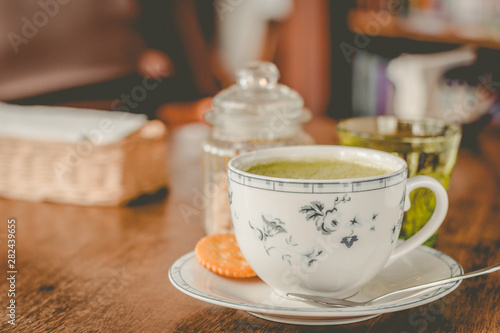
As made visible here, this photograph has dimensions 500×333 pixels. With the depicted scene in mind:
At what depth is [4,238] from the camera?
711 millimetres

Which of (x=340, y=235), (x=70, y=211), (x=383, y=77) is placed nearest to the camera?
(x=340, y=235)

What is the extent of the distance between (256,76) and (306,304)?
0.35 metres

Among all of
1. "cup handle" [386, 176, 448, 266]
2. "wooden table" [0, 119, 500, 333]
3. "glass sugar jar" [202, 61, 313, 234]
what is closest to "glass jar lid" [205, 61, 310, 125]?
"glass sugar jar" [202, 61, 313, 234]

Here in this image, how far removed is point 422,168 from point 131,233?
0.36 meters

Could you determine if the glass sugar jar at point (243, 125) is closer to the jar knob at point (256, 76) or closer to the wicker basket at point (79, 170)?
the jar knob at point (256, 76)

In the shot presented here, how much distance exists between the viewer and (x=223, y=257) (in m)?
0.57

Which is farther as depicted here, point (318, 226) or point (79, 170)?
point (79, 170)

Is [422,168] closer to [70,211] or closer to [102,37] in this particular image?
[70,211]

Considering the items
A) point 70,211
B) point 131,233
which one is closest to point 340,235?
point 131,233

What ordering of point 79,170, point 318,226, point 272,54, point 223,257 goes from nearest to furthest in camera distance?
point 318,226
point 223,257
point 79,170
point 272,54

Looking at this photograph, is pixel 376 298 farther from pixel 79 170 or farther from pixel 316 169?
pixel 79 170

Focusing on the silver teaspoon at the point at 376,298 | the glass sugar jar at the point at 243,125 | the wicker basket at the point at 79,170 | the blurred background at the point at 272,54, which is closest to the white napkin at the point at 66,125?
the wicker basket at the point at 79,170

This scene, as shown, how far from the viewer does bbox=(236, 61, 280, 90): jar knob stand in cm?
74

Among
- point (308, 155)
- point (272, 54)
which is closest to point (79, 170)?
point (308, 155)
